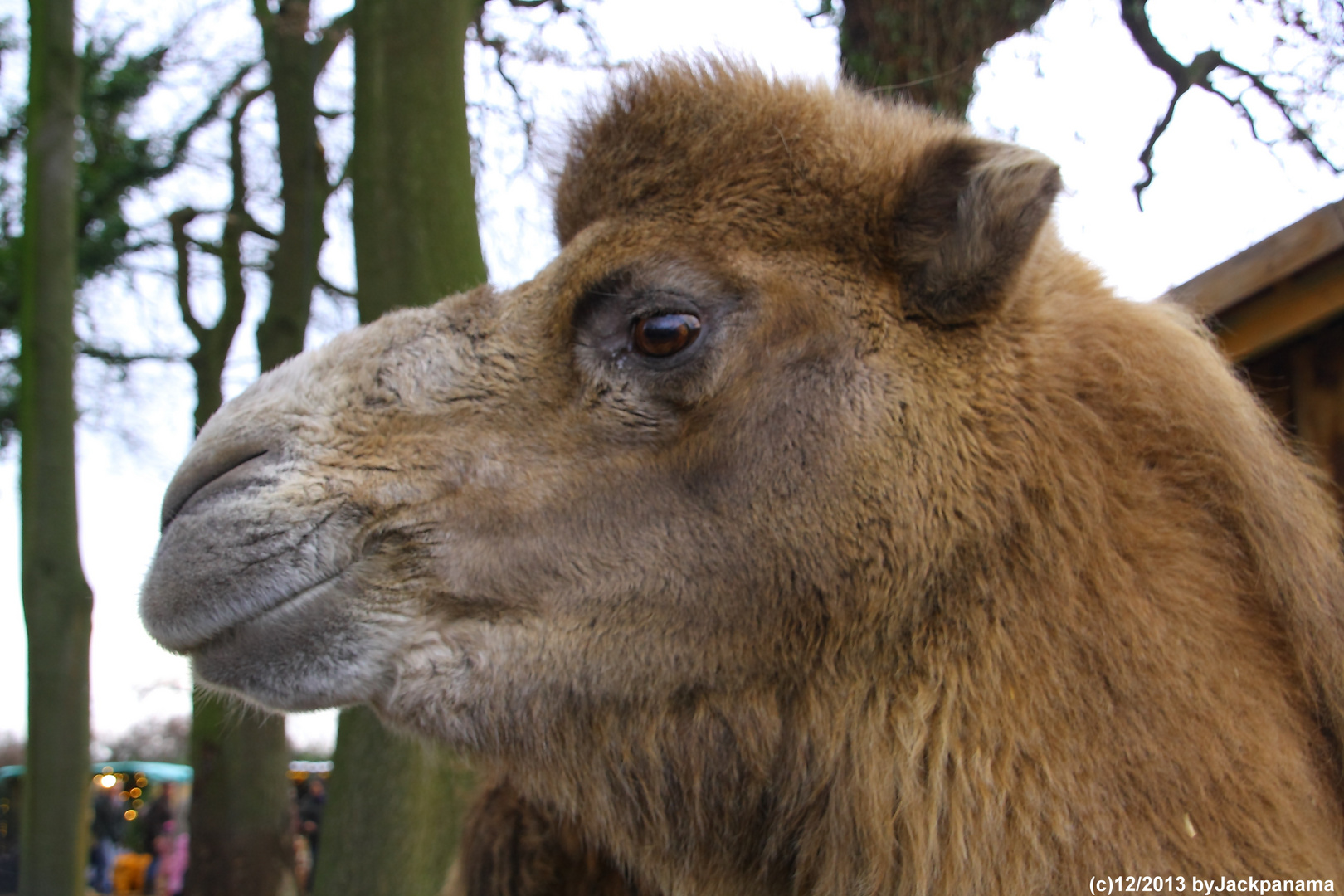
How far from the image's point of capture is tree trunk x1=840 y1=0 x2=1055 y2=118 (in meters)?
4.98

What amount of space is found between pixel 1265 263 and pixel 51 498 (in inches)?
261

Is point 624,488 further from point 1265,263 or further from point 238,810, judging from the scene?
point 238,810

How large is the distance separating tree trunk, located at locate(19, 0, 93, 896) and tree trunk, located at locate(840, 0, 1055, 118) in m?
5.27

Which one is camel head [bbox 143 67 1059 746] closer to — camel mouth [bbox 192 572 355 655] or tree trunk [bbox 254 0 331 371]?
camel mouth [bbox 192 572 355 655]

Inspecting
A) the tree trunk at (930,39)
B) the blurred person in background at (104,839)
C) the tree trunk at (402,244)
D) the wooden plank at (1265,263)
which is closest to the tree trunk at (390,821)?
the tree trunk at (402,244)

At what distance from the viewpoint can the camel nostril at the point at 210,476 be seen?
230 centimetres

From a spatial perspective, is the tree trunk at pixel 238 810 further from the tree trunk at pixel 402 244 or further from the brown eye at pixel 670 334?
the brown eye at pixel 670 334

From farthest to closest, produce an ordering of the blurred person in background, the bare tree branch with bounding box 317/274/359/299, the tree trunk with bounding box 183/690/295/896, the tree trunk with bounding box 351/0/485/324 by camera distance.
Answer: the blurred person in background → the bare tree branch with bounding box 317/274/359/299 → the tree trunk with bounding box 183/690/295/896 → the tree trunk with bounding box 351/0/485/324

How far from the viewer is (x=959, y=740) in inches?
85.3

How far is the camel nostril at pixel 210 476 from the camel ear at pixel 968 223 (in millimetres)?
1519

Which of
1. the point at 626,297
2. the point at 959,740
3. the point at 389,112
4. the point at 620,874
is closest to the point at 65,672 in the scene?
the point at 389,112

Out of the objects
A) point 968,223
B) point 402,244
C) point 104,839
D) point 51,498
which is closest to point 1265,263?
point 968,223

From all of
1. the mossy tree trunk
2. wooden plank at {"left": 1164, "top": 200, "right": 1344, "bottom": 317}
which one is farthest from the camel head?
the mossy tree trunk

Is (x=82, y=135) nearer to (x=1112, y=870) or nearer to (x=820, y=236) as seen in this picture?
(x=820, y=236)
